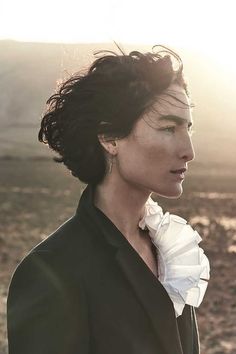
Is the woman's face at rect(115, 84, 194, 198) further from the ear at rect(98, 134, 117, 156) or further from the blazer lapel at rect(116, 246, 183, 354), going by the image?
the blazer lapel at rect(116, 246, 183, 354)

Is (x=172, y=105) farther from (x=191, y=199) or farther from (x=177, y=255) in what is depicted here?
(x=191, y=199)

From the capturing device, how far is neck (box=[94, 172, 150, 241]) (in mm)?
2574

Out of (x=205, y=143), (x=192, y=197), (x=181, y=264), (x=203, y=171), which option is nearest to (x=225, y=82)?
(x=205, y=143)

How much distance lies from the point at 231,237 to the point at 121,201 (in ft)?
46.8

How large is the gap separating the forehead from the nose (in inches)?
2.9

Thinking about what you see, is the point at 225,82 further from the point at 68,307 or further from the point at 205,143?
the point at 68,307

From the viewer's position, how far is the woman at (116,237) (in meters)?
2.21

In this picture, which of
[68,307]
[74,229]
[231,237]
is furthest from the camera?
[231,237]

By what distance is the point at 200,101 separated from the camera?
3883 inches

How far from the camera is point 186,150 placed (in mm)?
2500

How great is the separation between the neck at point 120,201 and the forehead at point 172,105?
0.88ft

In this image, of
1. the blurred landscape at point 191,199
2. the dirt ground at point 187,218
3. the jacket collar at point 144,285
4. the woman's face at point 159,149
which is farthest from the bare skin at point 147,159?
the dirt ground at point 187,218

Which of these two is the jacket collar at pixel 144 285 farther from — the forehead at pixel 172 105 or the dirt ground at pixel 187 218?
the dirt ground at pixel 187 218

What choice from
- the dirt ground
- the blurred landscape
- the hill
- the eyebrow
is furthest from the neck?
the hill
